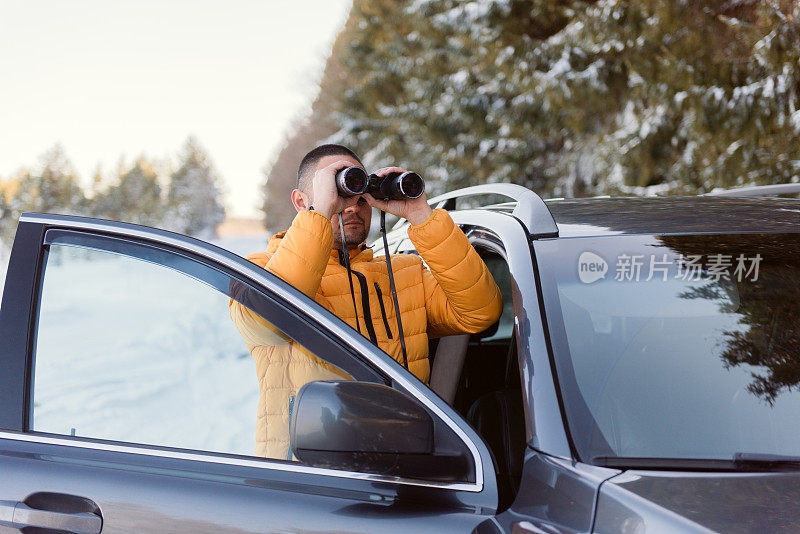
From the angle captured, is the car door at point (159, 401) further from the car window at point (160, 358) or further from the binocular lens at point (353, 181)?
the binocular lens at point (353, 181)

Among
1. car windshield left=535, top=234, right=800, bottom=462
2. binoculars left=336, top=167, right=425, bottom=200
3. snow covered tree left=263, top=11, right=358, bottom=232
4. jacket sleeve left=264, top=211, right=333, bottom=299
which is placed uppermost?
snow covered tree left=263, top=11, right=358, bottom=232

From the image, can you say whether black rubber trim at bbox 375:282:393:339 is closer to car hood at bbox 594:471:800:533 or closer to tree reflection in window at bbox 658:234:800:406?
tree reflection in window at bbox 658:234:800:406

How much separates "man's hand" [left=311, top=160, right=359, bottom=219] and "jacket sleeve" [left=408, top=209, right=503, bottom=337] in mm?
240

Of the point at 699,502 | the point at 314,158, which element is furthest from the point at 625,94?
the point at 699,502

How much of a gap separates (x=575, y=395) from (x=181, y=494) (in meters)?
0.86

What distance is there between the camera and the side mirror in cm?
146

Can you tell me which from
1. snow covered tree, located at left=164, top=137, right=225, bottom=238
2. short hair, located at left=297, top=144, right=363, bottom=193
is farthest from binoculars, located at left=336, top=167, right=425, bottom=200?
snow covered tree, located at left=164, top=137, right=225, bottom=238

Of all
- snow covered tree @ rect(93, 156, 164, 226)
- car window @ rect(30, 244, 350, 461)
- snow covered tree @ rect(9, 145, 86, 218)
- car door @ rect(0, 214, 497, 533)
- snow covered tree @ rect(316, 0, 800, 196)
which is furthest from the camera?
snow covered tree @ rect(93, 156, 164, 226)

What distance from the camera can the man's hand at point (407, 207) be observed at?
230 cm

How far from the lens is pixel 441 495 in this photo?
1555mm

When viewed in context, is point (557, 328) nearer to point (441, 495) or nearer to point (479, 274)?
point (441, 495)

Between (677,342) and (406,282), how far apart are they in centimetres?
95

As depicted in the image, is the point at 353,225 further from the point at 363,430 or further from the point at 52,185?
the point at 52,185

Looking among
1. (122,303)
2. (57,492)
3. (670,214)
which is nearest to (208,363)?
(122,303)
